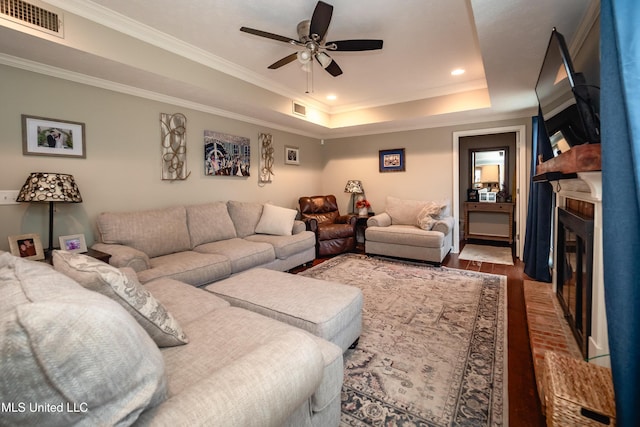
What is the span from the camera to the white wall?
2.41 m

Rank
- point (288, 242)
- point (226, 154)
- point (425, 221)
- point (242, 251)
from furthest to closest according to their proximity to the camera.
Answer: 1. point (425, 221)
2. point (226, 154)
3. point (288, 242)
4. point (242, 251)

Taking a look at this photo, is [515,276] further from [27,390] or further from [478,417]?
[27,390]

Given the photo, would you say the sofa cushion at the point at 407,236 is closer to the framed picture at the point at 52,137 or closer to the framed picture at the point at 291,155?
the framed picture at the point at 291,155

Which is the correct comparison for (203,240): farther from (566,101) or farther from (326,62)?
(566,101)

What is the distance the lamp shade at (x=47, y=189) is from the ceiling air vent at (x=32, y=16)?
108 cm

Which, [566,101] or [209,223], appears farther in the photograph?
[209,223]

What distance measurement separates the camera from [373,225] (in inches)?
183

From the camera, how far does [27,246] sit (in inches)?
89.9

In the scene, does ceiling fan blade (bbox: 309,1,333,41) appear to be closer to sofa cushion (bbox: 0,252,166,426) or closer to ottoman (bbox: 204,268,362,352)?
ottoman (bbox: 204,268,362,352)

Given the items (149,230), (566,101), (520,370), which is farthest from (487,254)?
(149,230)

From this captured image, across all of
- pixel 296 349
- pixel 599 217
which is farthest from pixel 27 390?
pixel 599 217

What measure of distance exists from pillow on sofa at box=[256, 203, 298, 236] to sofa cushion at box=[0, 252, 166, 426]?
128 inches

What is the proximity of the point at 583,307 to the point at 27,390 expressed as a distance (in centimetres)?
251

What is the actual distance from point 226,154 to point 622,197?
13.3ft
